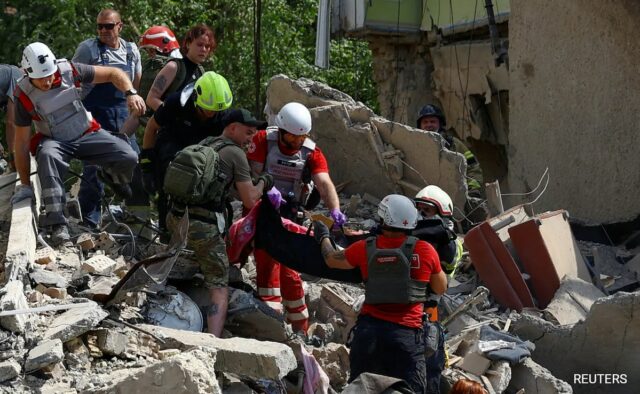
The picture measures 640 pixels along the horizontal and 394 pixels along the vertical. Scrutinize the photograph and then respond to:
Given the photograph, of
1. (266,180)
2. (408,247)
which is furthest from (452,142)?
(408,247)

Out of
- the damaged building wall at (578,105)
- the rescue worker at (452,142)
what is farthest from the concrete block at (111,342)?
the damaged building wall at (578,105)

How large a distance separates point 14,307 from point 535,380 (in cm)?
357

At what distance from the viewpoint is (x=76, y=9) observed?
54.6 feet

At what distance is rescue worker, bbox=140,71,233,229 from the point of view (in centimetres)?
741

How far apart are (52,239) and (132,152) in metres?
0.84

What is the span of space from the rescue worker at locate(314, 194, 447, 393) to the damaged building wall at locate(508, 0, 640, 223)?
443 cm

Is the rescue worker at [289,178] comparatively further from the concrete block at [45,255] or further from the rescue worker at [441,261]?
the concrete block at [45,255]

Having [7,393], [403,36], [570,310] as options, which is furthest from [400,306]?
[403,36]

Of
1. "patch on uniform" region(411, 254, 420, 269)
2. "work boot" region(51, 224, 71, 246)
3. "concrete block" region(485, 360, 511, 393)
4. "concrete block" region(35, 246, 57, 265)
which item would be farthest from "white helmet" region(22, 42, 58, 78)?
"concrete block" region(485, 360, 511, 393)

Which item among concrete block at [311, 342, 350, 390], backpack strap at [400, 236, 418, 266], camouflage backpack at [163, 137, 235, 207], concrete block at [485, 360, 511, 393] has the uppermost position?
camouflage backpack at [163, 137, 235, 207]

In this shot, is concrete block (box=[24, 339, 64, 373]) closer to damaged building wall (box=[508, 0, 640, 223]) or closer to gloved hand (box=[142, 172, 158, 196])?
gloved hand (box=[142, 172, 158, 196])

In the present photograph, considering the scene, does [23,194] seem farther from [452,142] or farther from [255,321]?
[452,142]

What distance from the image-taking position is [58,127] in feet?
26.5

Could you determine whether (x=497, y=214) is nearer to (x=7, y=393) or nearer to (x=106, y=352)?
(x=106, y=352)
